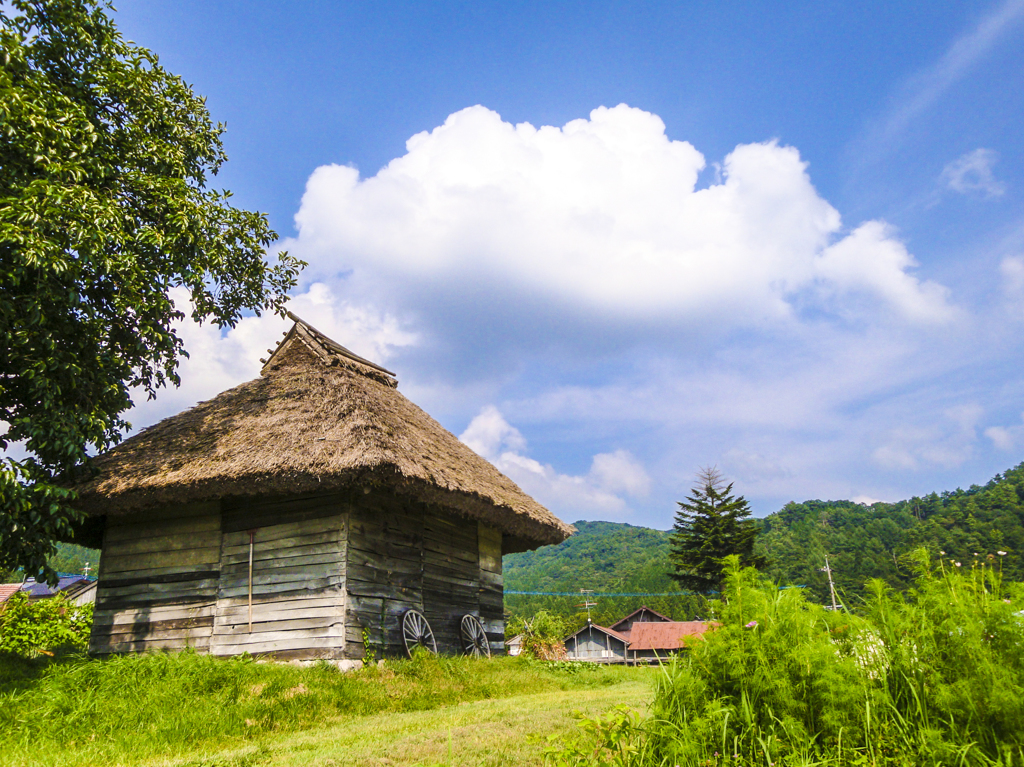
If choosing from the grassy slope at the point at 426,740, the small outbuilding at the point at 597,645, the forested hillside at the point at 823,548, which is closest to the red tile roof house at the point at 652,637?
the small outbuilding at the point at 597,645

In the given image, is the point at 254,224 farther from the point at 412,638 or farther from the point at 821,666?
the point at 821,666

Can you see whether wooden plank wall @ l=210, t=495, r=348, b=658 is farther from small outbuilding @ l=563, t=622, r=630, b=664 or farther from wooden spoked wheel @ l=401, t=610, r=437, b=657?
small outbuilding @ l=563, t=622, r=630, b=664

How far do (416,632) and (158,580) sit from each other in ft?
13.2

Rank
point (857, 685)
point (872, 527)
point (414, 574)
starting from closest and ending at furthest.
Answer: point (857, 685)
point (414, 574)
point (872, 527)

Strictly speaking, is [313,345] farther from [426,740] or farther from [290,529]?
[426,740]

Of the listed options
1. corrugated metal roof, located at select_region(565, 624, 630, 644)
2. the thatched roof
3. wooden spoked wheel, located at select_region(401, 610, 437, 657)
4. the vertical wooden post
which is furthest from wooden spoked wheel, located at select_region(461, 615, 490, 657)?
corrugated metal roof, located at select_region(565, 624, 630, 644)

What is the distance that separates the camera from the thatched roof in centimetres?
884

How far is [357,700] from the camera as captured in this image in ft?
24.2

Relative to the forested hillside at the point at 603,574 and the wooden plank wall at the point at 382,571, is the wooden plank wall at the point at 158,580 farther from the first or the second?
the forested hillside at the point at 603,574

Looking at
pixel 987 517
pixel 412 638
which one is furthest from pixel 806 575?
pixel 412 638

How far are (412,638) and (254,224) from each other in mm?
6710

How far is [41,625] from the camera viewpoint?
43.0 ft

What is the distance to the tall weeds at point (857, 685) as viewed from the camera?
2.87 meters

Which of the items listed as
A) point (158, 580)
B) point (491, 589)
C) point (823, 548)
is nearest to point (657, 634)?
point (823, 548)
